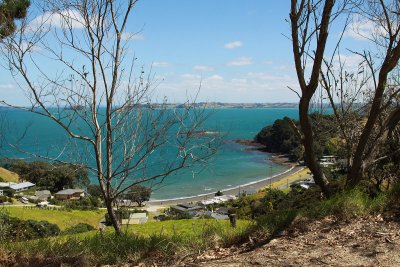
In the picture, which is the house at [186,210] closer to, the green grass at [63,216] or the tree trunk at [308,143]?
the green grass at [63,216]

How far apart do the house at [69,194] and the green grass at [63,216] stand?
36.9 ft

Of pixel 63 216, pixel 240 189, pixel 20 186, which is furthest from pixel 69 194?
pixel 240 189

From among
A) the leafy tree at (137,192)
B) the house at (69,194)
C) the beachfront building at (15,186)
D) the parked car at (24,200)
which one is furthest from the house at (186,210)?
the leafy tree at (137,192)

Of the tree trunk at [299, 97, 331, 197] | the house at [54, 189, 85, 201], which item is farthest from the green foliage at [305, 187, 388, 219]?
the house at [54, 189, 85, 201]

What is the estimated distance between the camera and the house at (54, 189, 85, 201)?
166ft

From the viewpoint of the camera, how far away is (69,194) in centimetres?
5116

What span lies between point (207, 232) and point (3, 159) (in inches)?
115

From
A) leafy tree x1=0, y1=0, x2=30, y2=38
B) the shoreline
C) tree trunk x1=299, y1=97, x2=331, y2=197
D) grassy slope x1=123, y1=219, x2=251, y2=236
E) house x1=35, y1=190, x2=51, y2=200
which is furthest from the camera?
house x1=35, y1=190, x2=51, y2=200

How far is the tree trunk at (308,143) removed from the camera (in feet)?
15.6

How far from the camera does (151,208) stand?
148ft

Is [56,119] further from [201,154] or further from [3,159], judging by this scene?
[201,154]

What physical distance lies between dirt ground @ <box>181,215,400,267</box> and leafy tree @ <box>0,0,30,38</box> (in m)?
3.68

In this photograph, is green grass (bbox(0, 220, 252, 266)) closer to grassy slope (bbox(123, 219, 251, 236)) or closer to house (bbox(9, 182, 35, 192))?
grassy slope (bbox(123, 219, 251, 236))

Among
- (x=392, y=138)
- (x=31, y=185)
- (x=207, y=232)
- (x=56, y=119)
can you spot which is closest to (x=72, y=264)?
(x=207, y=232)
